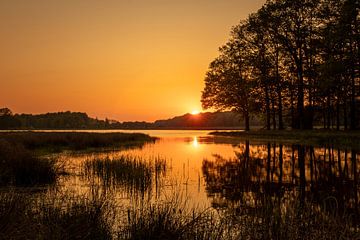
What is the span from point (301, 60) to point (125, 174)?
40.3 metres

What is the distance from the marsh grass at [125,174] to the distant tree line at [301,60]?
29949 millimetres

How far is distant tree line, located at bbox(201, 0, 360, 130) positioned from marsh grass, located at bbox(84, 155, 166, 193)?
29.9 metres

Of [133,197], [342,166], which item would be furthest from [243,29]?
[133,197]

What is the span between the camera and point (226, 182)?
1563cm

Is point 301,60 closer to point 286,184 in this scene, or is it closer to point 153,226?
point 286,184

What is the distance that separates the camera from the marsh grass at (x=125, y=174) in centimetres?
1475

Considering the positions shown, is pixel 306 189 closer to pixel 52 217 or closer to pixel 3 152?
pixel 52 217

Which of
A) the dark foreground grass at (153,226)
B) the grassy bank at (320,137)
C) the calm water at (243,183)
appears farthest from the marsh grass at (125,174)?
the grassy bank at (320,137)

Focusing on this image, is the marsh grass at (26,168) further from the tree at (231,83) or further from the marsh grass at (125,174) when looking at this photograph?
the tree at (231,83)

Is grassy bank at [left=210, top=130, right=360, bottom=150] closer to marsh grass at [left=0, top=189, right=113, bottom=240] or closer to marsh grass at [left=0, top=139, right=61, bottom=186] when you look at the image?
marsh grass at [left=0, top=139, right=61, bottom=186]

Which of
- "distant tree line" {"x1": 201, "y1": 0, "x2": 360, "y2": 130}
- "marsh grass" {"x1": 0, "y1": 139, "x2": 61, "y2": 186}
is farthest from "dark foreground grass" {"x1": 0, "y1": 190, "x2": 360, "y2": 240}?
"distant tree line" {"x1": 201, "y1": 0, "x2": 360, "y2": 130}

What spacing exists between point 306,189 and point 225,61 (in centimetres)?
5743

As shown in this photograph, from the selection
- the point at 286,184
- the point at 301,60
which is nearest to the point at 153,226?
the point at 286,184

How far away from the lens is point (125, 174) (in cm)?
1661
